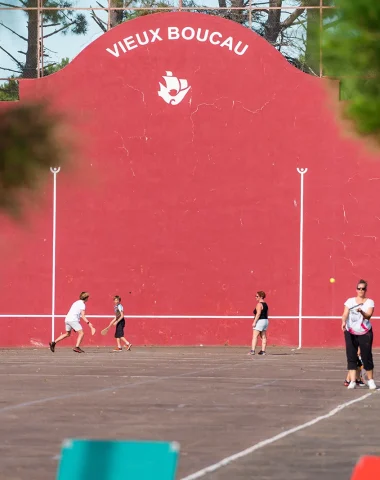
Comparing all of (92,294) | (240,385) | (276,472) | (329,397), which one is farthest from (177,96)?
(276,472)

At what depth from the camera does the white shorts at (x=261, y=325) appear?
30.1 m

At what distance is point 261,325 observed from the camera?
3020 centimetres

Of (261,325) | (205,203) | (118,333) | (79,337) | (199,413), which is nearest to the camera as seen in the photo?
(199,413)

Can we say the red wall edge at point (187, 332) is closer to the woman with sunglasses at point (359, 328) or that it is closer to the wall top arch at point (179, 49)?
the wall top arch at point (179, 49)

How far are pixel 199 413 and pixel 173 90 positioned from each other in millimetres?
19708

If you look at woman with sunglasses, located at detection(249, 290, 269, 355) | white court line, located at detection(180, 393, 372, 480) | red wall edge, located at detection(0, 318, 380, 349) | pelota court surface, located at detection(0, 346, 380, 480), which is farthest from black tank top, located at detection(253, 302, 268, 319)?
white court line, located at detection(180, 393, 372, 480)

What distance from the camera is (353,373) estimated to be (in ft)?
63.9

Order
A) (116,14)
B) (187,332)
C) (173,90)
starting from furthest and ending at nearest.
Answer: (116,14)
(173,90)
(187,332)

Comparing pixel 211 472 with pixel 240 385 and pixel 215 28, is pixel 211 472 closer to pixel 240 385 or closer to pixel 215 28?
pixel 240 385

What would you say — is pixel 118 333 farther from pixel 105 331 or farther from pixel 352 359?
pixel 352 359

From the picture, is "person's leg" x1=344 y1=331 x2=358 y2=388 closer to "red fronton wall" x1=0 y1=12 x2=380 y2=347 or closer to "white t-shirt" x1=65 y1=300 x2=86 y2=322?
"white t-shirt" x1=65 y1=300 x2=86 y2=322

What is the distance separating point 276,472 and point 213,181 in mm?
23712

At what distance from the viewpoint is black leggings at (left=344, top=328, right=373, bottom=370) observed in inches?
770

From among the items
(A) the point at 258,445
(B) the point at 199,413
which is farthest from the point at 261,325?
(A) the point at 258,445
